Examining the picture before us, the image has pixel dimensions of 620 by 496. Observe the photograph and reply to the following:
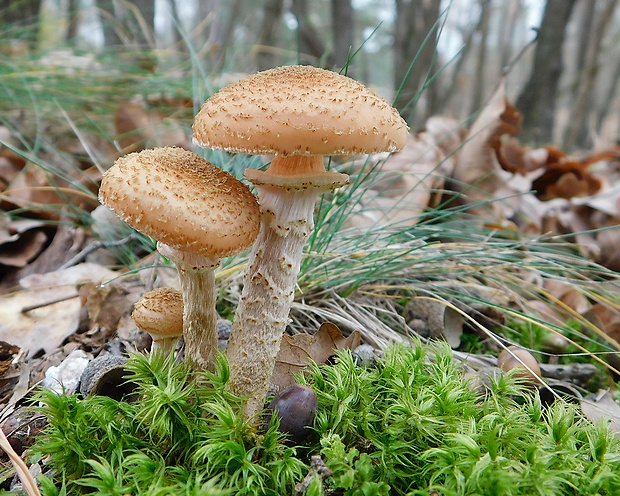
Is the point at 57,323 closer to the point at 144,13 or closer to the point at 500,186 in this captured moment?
the point at 500,186

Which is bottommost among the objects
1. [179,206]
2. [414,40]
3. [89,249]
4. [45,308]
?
[45,308]

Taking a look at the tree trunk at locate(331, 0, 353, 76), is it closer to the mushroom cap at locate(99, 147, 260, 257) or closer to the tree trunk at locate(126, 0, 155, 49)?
the tree trunk at locate(126, 0, 155, 49)

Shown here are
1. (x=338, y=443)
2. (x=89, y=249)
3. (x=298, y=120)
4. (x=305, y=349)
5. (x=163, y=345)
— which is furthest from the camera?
(x=89, y=249)

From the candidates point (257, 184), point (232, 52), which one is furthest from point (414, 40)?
point (257, 184)

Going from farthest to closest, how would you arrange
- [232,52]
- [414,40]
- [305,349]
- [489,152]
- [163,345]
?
1. [414,40]
2. [232,52]
3. [489,152]
4. [305,349]
5. [163,345]

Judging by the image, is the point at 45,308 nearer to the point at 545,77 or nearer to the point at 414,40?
the point at 545,77

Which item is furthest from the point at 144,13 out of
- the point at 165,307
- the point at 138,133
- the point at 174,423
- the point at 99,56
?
the point at 174,423

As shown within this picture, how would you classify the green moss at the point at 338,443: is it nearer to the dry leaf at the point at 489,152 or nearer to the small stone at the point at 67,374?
the small stone at the point at 67,374
